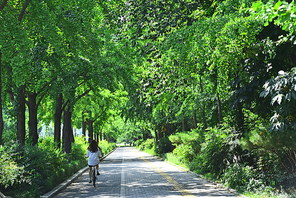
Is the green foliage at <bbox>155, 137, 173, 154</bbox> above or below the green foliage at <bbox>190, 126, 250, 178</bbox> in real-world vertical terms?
below

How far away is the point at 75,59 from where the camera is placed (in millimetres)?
12633

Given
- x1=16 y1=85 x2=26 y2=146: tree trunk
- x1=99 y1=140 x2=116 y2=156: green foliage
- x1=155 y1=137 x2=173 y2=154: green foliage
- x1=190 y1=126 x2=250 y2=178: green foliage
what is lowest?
x1=99 y1=140 x2=116 y2=156: green foliage

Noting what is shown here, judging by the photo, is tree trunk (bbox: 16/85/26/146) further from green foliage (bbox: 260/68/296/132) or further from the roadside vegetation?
green foliage (bbox: 260/68/296/132)

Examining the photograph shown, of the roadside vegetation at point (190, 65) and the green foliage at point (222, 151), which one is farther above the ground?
the roadside vegetation at point (190, 65)

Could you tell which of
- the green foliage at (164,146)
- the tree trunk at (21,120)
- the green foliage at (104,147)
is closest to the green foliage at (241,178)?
the tree trunk at (21,120)

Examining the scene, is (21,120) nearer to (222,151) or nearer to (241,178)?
(222,151)

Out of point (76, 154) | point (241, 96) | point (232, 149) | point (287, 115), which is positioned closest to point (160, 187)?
point (232, 149)

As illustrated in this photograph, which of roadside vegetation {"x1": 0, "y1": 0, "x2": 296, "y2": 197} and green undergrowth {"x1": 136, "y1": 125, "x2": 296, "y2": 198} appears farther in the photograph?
green undergrowth {"x1": 136, "y1": 125, "x2": 296, "y2": 198}

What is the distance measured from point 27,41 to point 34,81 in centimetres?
572

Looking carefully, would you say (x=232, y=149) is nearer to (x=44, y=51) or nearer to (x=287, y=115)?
(x=287, y=115)

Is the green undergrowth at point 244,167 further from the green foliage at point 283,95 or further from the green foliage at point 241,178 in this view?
the green foliage at point 283,95

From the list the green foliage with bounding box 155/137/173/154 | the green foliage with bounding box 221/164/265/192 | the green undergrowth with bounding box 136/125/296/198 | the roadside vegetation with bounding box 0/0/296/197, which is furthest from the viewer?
the green foliage with bounding box 155/137/173/154

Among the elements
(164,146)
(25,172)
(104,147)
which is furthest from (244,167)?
(104,147)

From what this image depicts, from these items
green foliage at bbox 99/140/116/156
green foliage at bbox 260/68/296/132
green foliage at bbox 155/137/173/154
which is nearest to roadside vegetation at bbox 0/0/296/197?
green foliage at bbox 260/68/296/132
